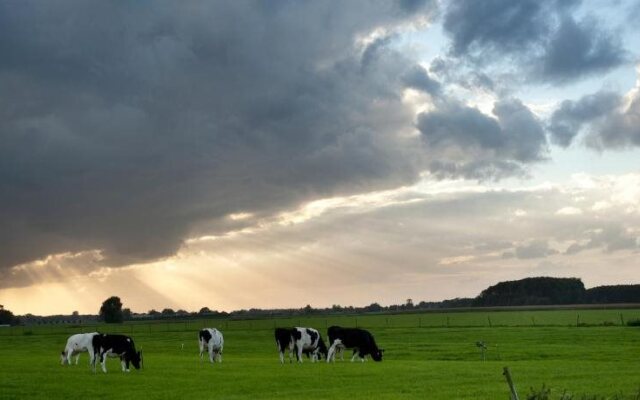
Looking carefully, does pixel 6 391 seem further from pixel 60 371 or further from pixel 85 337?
pixel 85 337

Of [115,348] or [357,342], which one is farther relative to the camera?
[357,342]

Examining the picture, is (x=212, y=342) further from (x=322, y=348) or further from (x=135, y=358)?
(x=322, y=348)

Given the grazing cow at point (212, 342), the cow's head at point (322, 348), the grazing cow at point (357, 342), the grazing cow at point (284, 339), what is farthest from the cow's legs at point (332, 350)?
the grazing cow at point (212, 342)

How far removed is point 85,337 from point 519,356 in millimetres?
27338

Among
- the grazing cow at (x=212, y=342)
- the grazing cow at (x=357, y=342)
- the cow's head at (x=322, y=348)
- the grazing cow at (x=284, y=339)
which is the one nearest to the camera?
the grazing cow at (x=212, y=342)

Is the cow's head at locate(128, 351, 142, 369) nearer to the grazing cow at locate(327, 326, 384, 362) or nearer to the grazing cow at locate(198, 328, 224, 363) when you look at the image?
the grazing cow at locate(198, 328, 224, 363)

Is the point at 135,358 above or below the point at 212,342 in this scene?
below

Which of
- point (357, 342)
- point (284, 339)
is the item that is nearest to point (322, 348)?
point (357, 342)

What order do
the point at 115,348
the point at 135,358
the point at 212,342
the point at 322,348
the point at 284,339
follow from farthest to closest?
the point at 322,348 < the point at 284,339 < the point at 212,342 < the point at 135,358 < the point at 115,348

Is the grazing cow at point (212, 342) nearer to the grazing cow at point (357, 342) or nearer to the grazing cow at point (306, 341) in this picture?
the grazing cow at point (306, 341)

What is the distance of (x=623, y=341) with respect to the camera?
195 feet

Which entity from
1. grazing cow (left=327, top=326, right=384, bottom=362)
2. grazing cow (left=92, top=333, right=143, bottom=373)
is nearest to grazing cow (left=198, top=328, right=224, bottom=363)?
grazing cow (left=92, top=333, right=143, bottom=373)

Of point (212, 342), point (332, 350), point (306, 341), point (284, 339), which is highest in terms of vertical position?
point (212, 342)

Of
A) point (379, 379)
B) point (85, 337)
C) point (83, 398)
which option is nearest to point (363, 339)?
point (379, 379)
